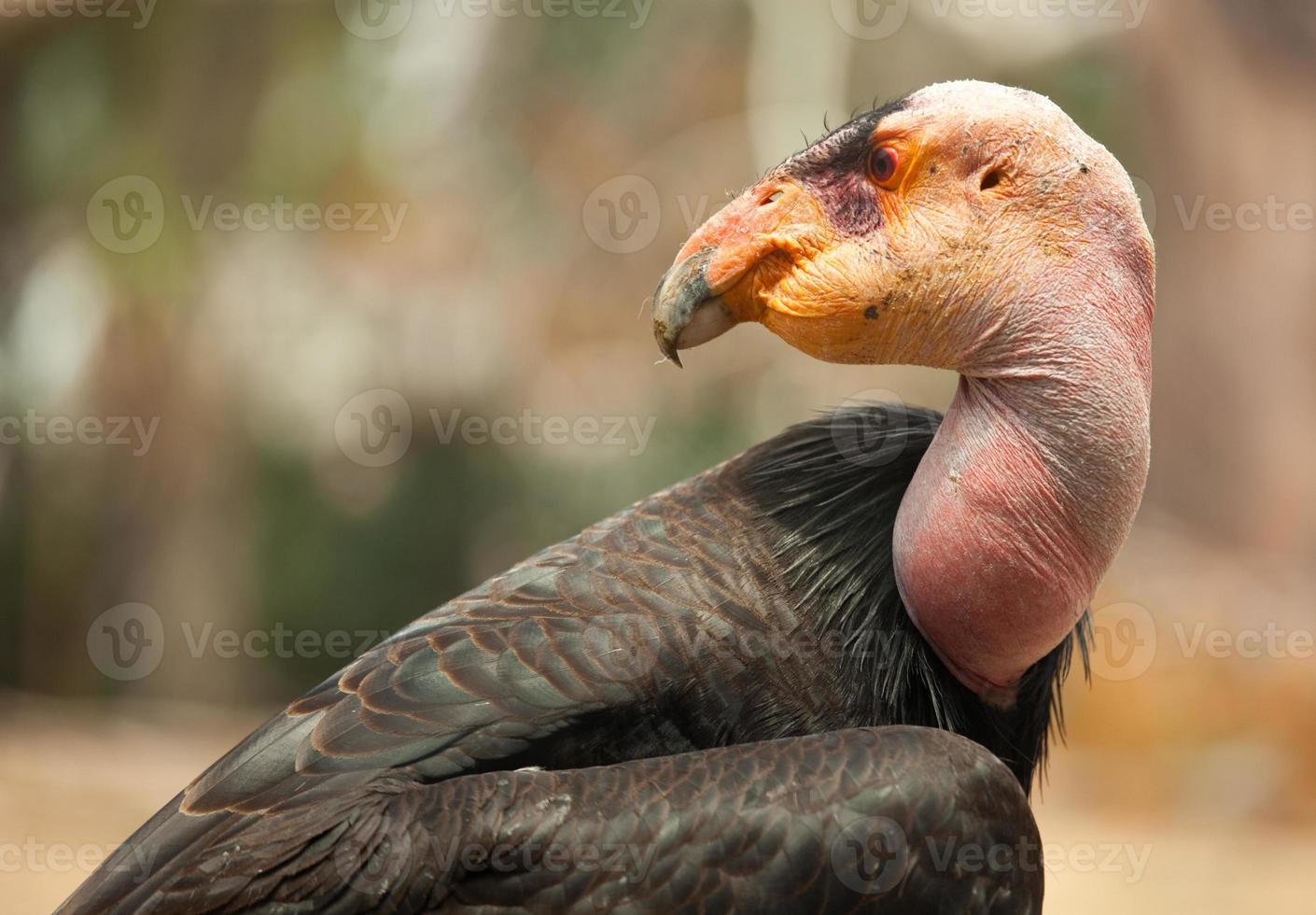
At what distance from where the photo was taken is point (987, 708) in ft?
12.2

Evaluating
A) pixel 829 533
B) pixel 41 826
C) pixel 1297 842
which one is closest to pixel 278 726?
pixel 829 533
